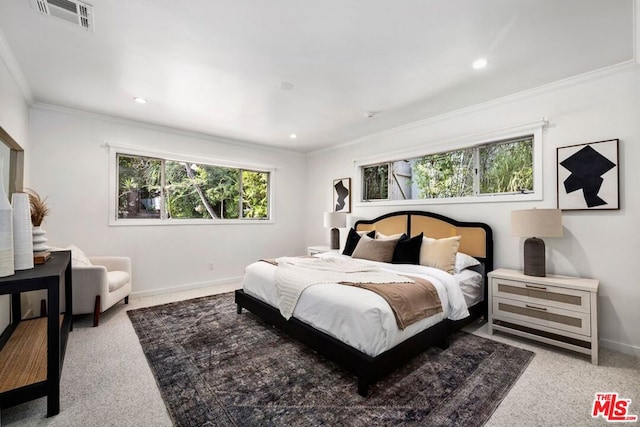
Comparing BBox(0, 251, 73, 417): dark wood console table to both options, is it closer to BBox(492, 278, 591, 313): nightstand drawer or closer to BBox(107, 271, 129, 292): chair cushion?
BBox(107, 271, 129, 292): chair cushion

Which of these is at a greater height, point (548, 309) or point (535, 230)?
point (535, 230)

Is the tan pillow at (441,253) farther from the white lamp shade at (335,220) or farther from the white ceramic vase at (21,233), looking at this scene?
the white ceramic vase at (21,233)

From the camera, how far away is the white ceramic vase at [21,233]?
5.96ft

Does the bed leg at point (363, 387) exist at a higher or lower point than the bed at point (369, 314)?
lower

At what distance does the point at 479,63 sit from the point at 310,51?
152 cm

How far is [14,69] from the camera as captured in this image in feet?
8.78

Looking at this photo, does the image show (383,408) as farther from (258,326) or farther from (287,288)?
(258,326)

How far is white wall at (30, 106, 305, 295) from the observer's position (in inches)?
143

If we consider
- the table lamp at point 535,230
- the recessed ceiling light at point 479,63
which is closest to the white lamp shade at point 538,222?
the table lamp at point 535,230

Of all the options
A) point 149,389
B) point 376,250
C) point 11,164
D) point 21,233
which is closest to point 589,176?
point 376,250

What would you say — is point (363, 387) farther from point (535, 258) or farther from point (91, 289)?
point (91, 289)

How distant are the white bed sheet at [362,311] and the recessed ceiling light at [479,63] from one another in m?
1.99

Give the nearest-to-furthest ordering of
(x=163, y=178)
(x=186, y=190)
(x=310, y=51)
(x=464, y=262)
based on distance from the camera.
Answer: (x=310, y=51) < (x=464, y=262) < (x=163, y=178) < (x=186, y=190)

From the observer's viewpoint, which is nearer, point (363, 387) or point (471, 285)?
point (363, 387)
